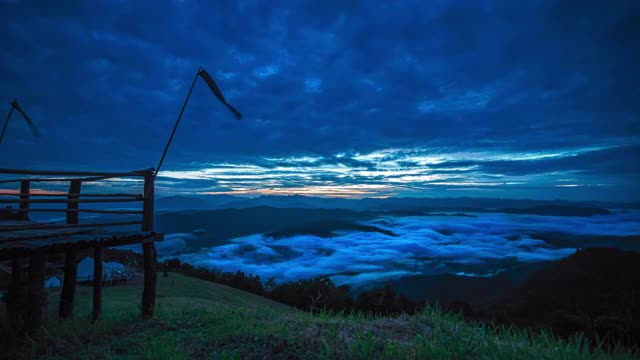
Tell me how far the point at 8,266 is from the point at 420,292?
374 feet

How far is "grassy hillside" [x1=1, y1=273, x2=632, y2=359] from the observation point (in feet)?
17.1

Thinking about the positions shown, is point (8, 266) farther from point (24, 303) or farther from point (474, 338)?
point (474, 338)

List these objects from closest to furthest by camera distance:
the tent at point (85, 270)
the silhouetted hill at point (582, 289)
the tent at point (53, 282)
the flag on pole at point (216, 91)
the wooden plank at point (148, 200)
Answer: the flag on pole at point (216, 91), the wooden plank at point (148, 200), the tent at point (53, 282), the tent at point (85, 270), the silhouetted hill at point (582, 289)

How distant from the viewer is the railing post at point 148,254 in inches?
348

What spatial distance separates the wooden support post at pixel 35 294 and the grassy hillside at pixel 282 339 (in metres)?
0.37

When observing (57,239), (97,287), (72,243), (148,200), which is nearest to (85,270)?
(97,287)

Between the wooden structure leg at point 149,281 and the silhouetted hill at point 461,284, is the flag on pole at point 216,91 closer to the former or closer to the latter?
the wooden structure leg at point 149,281

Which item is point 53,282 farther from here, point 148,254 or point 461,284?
point 461,284

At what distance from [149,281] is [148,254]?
72 centimetres


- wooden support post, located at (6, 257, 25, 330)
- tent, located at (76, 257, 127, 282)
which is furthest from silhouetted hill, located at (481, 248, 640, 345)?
wooden support post, located at (6, 257, 25, 330)

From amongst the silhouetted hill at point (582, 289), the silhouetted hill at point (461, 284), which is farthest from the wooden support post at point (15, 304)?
the silhouetted hill at point (461, 284)

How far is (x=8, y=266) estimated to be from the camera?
15.1 metres

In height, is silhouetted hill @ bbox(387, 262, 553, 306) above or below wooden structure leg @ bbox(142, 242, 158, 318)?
below

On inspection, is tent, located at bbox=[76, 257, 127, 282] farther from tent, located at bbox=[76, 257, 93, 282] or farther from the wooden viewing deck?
the wooden viewing deck
